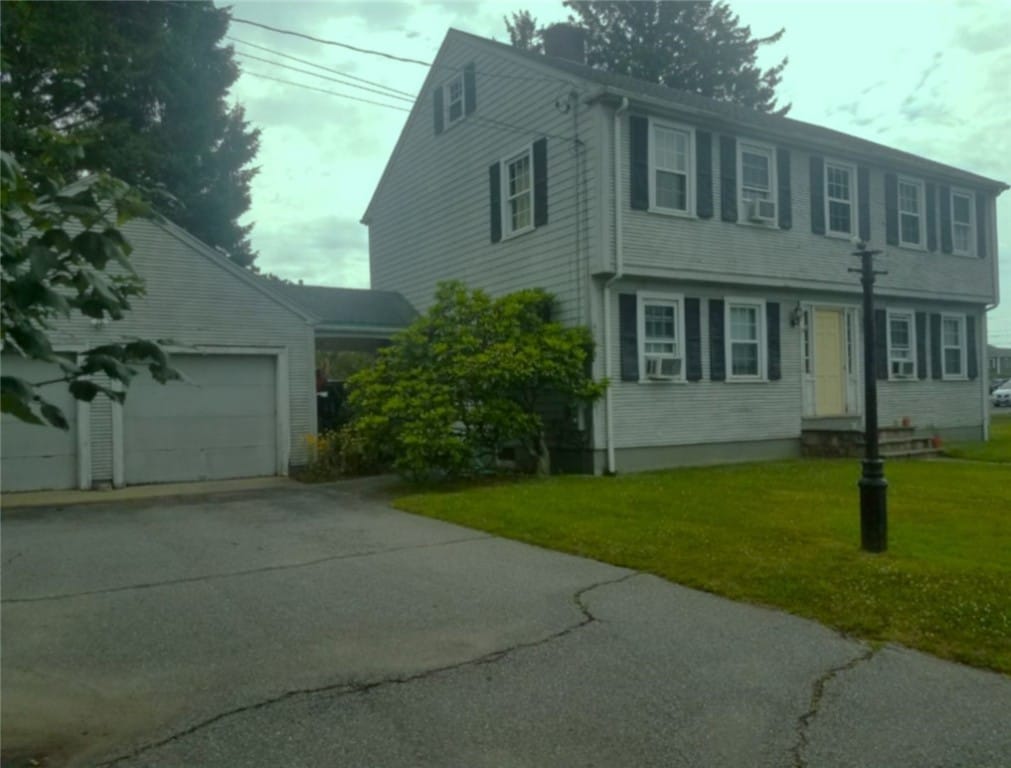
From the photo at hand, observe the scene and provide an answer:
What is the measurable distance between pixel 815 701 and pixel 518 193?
1275 cm

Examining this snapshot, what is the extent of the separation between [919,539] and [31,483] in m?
12.0

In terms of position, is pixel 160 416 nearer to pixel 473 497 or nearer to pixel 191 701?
pixel 473 497

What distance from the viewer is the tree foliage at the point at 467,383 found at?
41.4 ft

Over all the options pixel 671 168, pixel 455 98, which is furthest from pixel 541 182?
pixel 455 98

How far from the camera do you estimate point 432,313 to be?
45.9 ft

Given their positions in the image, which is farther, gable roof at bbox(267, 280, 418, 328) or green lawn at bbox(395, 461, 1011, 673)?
gable roof at bbox(267, 280, 418, 328)

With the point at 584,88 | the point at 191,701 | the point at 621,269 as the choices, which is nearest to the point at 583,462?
the point at 621,269

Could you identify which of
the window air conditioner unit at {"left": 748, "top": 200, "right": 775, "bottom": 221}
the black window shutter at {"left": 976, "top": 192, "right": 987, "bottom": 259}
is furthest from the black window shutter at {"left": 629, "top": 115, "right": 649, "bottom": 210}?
the black window shutter at {"left": 976, "top": 192, "right": 987, "bottom": 259}

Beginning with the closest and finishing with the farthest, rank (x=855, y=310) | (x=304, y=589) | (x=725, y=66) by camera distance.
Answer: (x=304, y=589) → (x=855, y=310) → (x=725, y=66)

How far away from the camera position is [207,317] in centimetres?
1446

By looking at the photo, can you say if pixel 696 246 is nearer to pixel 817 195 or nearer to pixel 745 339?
pixel 745 339

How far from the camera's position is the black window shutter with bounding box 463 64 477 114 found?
1734cm

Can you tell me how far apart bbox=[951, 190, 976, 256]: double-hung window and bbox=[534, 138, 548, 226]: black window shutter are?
9.86 m

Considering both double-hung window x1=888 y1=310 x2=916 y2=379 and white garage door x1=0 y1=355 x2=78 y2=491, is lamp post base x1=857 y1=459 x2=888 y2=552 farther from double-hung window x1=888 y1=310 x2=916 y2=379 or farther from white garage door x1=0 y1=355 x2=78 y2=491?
double-hung window x1=888 y1=310 x2=916 y2=379
